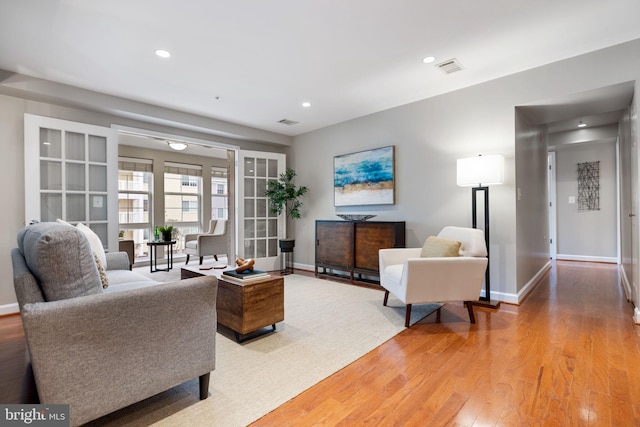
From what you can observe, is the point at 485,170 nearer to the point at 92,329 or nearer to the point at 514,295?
the point at 514,295

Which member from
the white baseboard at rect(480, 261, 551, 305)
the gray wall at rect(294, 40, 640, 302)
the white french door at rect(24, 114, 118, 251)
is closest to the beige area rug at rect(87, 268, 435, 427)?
the white baseboard at rect(480, 261, 551, 305)

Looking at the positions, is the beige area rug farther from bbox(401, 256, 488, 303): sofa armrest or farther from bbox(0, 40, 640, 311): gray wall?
bbox(0, 40, 640, 311): gray wall

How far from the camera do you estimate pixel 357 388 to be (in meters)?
1.79

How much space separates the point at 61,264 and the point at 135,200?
235 inches

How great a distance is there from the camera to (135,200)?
6.55 metres

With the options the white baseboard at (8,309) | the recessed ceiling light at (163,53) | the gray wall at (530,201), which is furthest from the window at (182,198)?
the gray wall at (530,201)

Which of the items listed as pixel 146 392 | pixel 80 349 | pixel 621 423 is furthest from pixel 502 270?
pixel 80 349

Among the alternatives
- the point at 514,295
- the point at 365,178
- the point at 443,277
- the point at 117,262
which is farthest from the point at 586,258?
the point at 117,262

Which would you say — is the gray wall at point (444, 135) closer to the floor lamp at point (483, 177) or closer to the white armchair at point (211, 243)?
the floor lamp at point (483, 177)

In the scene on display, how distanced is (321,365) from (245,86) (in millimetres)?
3051

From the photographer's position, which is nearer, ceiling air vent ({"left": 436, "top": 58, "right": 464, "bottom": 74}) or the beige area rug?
the beige area rug

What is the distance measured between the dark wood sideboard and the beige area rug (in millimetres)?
643

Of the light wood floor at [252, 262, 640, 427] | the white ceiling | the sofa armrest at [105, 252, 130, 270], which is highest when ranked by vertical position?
the white ceiling

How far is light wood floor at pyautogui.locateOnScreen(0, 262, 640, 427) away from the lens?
1545 mm
